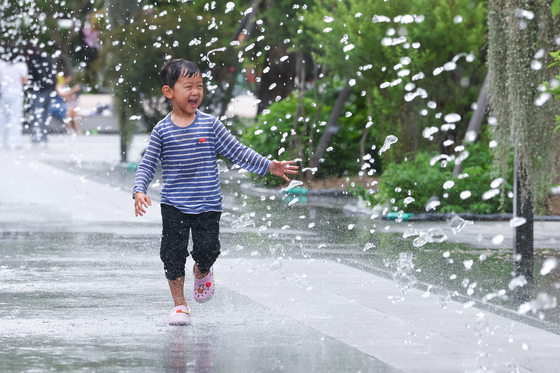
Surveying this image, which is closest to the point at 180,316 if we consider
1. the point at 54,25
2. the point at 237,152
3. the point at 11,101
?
the point at 237,152

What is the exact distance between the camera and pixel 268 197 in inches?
658

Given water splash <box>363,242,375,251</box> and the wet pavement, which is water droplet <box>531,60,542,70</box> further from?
water splash <box>363,242,375,251</box>

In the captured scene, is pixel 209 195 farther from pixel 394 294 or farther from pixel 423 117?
pixel 423 117

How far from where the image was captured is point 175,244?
6684mm

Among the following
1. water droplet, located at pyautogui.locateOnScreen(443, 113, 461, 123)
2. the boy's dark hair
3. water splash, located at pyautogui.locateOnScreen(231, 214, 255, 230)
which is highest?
the boy's dark hair

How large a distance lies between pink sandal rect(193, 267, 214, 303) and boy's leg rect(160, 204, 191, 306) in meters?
0.29

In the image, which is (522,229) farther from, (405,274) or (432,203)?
(432,203)

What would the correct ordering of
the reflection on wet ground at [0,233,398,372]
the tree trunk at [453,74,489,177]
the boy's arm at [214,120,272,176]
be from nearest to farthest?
the reflection on wet ground at [0,233,398,372]
the boy's arm at [214,120,272,176]
the tree trunk at [453,74,489,177]

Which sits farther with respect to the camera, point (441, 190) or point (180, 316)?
point (441, 190)

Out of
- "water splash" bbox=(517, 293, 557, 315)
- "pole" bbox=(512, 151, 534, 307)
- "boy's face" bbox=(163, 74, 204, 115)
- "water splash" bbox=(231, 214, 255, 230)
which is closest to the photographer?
"boy's face" bbox=(163, 74, 204, 115)

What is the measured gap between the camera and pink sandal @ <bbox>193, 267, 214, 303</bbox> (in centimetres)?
701

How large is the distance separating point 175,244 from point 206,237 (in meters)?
0.20

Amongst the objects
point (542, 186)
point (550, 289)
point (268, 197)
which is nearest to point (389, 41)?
point (268, 197)

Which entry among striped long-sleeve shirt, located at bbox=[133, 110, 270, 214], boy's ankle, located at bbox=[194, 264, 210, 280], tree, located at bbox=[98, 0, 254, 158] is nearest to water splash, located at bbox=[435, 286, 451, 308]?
boy's ankle, located at bbox=[194, 264, 210, 280]
